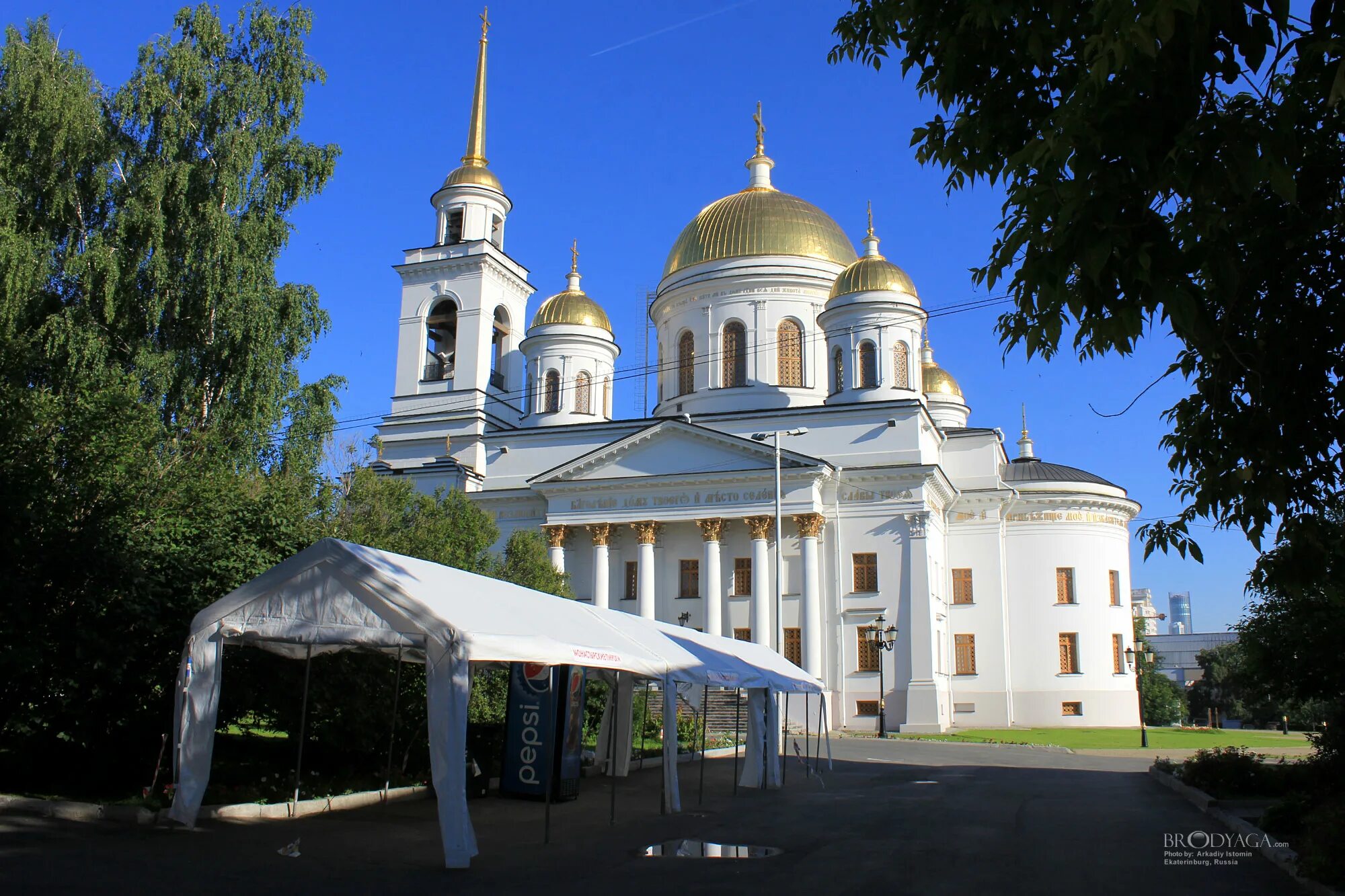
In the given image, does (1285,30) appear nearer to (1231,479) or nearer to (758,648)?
(1231,479)

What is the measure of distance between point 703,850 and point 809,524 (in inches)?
1069

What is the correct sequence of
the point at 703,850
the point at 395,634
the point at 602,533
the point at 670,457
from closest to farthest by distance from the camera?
the point at 395,634
the point at 703,850
the point at 670,457
the point at 602,533

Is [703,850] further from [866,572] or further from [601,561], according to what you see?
[601,561]

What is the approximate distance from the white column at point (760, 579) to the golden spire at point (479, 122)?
68.7ft

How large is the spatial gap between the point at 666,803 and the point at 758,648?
7516mm

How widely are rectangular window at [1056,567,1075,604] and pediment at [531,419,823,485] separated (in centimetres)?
1336

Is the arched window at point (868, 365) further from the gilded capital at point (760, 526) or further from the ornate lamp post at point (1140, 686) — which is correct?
the ornate lamp post at point (1140, 686)

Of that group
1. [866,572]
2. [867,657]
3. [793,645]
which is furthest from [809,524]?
[867,657]

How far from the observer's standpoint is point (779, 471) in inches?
1414

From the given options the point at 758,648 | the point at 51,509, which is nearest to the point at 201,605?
the point at 51,509

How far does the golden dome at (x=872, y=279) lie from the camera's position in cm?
4222

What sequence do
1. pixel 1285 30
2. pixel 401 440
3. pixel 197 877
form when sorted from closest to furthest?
pixel 1285 30, pixel 197 877, pixel 401 440

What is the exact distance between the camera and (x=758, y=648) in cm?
2270

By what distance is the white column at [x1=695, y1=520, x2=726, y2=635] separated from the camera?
3875 centimetres
